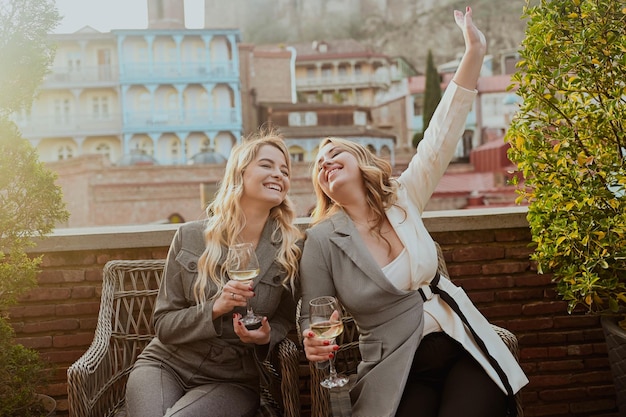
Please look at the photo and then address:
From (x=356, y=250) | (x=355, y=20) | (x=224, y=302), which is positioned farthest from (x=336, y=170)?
(x=355, y=20)

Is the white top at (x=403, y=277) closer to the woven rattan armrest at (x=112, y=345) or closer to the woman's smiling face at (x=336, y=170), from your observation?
the woman's smiling face at (x=336, y=170)

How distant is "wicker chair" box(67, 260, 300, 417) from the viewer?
1878 millimetres

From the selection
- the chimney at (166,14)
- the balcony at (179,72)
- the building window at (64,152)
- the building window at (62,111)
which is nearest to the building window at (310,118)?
the balcony at (179,72)

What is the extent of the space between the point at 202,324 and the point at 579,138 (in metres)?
1.38

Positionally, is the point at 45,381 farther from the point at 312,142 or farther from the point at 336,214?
the point at 312,142

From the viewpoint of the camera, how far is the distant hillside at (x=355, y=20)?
40.3 m

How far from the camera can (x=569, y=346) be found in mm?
2840

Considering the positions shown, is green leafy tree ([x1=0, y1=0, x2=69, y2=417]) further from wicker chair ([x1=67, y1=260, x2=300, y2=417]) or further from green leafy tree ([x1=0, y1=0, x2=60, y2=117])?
wicker chair ([x1=67, y1=260, x2=300, y2=417])

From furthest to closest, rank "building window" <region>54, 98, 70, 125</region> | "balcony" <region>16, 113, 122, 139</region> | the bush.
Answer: "building window" <region>54, 98, 70, 125</region>, "balcony" <region>16, 113, 122, 139</region>, the bush

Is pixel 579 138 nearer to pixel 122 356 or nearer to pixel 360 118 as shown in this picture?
pixel 122 356

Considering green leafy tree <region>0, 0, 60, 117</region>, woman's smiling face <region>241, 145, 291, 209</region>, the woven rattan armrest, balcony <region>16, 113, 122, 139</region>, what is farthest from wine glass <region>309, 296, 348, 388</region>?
balcony <region>16, 113, 122, 139</region>

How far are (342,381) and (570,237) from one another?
1011 mm

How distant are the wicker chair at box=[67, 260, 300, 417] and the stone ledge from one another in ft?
0.56

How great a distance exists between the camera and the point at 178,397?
1.90 meters
